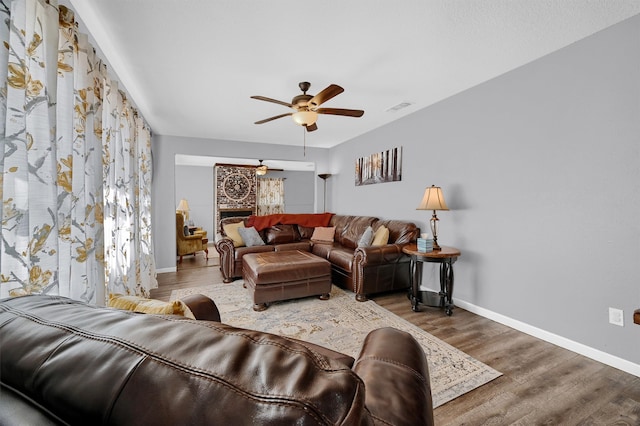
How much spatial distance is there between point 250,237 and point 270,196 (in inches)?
176

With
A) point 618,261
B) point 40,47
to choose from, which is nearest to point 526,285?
point 618,261

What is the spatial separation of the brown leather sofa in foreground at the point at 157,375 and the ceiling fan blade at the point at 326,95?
7.46ft

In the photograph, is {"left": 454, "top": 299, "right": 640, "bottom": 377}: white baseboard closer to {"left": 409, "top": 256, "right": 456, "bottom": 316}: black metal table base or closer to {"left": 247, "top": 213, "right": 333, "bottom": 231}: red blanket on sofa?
{"left": 409, "top": 256, "right": 456, "bottom": 316}: black metal table base

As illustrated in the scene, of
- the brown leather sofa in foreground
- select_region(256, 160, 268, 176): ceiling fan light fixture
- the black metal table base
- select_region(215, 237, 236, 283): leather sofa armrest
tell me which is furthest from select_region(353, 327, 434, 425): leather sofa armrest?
select_region(256, 160, 268, 176): ceiling fan light fixture

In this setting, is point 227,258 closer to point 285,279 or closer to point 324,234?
point 285,279

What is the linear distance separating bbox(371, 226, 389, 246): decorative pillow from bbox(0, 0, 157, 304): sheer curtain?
10.0 ft

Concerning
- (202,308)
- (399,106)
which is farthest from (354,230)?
(202,308)

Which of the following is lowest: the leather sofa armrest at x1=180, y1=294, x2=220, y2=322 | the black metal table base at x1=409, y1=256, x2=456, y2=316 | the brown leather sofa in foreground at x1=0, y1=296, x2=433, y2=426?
the black metal table base at x1=409, y1=256, x2=456, y2=316

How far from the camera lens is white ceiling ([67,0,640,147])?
1806mm

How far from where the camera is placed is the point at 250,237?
4496 mm

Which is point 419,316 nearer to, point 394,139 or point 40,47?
point 394,139

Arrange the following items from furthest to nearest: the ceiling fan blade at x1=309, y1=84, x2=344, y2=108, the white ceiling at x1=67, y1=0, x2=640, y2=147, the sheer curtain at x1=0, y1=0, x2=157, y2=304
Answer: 1. the ceiling fan blade at x1=309, y1=84, x2=344, y2=108
2. the white ceiling at x1=67, y1=0, x2=640, y2=147
3. the sheer curtain at x1=0, y1=0, x2=157, y2=304

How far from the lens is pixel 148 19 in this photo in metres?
1.91

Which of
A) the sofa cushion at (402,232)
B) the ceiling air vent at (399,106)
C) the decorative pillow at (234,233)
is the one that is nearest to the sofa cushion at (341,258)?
the sofa cushion at (402,232)
